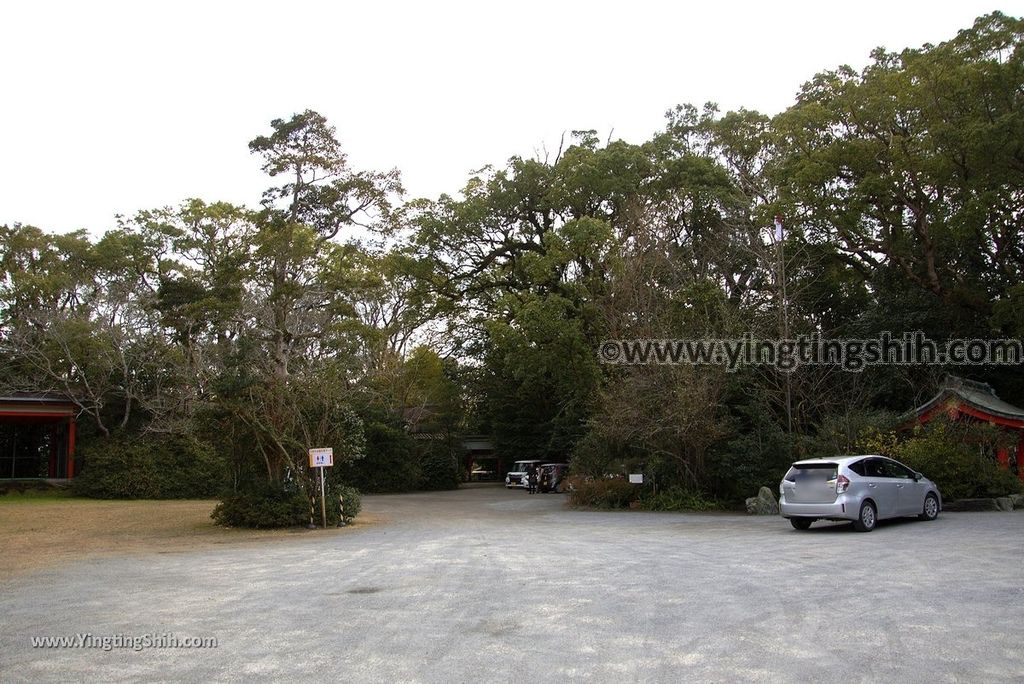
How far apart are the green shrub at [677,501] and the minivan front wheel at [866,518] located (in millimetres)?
7448

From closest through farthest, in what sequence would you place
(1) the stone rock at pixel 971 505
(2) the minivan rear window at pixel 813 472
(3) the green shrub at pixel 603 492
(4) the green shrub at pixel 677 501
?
(2) the minivan rear window at pixel 813 472, (1) the stone rock at pixel 971 505, (4) the green shrub at pixel 677 501, (3) the green shrub at pixel 603 492

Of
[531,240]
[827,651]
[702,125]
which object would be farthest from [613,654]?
[702,125]

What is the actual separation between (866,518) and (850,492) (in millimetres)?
669

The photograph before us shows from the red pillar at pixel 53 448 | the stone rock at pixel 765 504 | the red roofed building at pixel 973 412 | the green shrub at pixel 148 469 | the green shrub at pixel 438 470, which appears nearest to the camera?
the stone rock at pixel 765 504

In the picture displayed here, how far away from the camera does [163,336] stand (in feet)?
110

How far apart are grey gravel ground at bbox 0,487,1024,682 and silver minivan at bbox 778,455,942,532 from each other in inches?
20.7

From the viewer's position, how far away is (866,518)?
1434cm

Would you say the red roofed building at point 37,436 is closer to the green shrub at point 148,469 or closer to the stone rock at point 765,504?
the green shrub at point 148,469

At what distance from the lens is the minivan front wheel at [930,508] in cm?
1591

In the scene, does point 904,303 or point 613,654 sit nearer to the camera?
point 613,654

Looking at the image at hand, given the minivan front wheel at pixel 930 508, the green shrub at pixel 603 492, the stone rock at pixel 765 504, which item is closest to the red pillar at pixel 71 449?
the green shrub at pixel 603 492

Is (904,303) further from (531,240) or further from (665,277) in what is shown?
(531,240)

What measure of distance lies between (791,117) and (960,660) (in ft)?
77.6

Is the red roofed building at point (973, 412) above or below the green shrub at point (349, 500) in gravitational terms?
above
